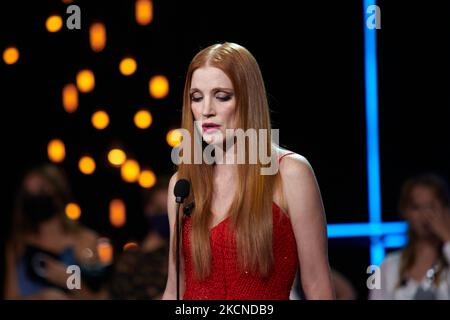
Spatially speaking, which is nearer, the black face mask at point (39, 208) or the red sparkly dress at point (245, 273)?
the red sparkly dress at point (245, 273)

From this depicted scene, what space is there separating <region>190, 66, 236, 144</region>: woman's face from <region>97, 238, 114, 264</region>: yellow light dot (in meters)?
1.72

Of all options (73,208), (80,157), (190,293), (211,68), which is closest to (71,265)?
(73,208)

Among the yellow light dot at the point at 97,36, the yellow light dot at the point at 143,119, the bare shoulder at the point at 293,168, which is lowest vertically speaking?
the bare shoulder at the point at 293,168

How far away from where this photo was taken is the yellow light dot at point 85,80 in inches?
169

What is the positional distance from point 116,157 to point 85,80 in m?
0.45

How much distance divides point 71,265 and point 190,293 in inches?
64.4

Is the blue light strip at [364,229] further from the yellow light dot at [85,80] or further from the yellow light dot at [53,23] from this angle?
the yellow light dot at [53,23]

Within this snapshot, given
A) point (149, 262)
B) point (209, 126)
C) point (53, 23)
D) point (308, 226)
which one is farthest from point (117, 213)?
point (308, 226)

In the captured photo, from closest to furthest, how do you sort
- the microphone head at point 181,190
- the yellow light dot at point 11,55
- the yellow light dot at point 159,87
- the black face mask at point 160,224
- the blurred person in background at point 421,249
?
the microphone head at point 181,190, the blurred person in background at point 421,249, the black face mask at point 160,224, the yellow light dot at point 159,87, the yellow light dot at point 11,55

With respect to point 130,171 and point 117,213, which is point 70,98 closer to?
point 130,171

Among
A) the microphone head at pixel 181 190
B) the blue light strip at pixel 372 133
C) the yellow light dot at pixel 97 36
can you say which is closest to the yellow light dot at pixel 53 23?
the yellow light dot at pixel 97 36

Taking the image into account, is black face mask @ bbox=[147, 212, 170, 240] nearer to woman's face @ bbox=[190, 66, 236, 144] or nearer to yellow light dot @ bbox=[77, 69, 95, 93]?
yellow light dot @ bbox=[77, 69, 95, 93]

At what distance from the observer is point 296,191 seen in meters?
2.59

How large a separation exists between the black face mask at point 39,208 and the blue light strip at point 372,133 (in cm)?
165
